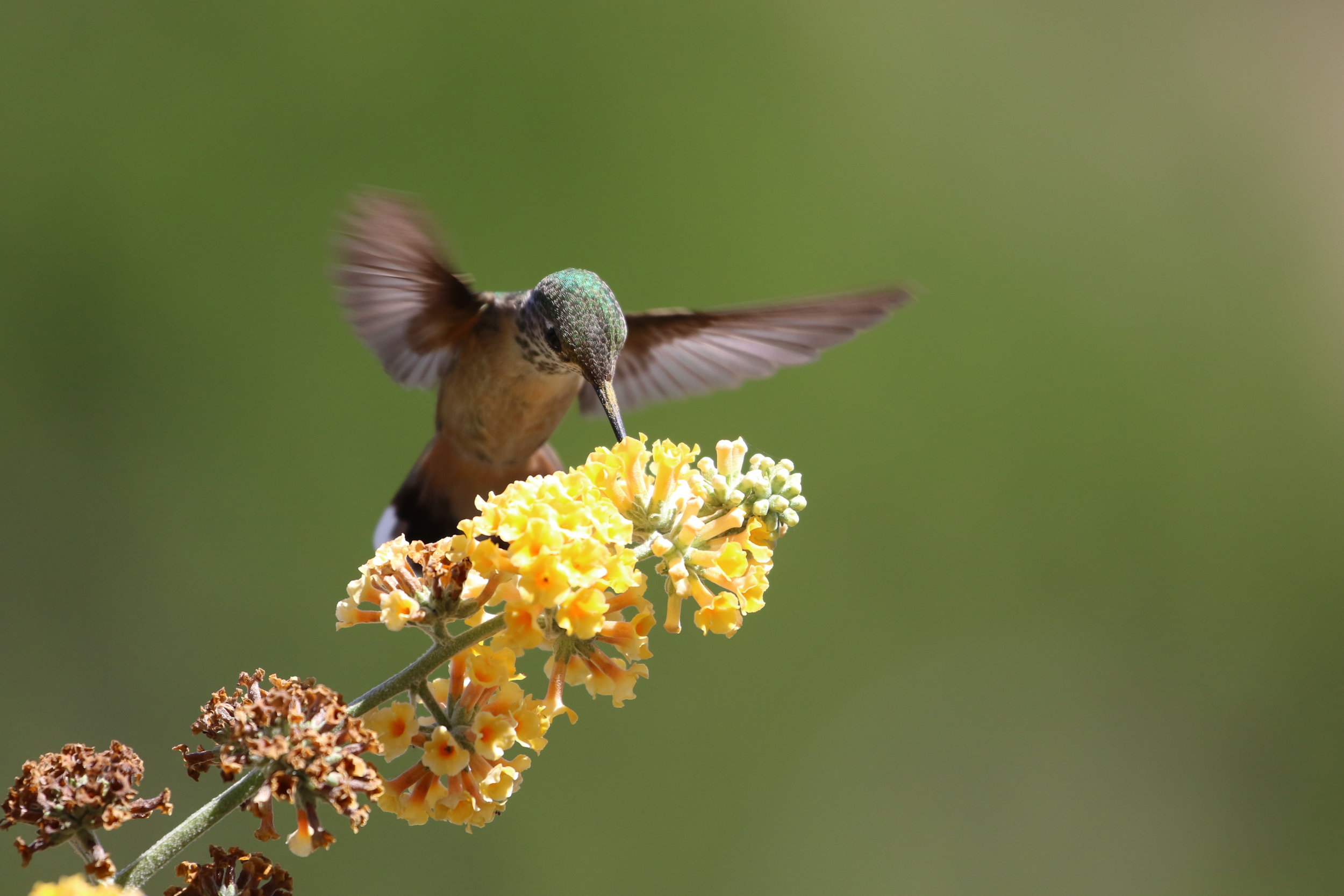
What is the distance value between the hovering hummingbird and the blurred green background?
2222mm

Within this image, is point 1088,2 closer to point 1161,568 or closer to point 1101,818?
point 1161,568

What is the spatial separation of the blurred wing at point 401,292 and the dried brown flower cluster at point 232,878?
1.16 meters

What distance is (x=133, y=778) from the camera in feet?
4.23

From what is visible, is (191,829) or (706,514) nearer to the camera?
(191,829)

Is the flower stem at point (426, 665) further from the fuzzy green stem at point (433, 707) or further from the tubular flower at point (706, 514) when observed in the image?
the tubular flower at point (706, 514)

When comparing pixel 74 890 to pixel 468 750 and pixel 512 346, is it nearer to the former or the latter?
pixel 468 750

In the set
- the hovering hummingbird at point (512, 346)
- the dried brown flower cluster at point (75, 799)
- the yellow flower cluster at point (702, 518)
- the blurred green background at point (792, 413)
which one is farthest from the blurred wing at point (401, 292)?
the blurred green background at point (792, 413)

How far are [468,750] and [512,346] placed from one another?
1.25 meters

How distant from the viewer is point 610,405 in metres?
2.09

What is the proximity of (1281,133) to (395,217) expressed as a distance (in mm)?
6664

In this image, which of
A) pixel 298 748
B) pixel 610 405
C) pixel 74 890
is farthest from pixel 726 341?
pixel 74 890

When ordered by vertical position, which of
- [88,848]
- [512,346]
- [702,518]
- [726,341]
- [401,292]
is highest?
[401,292]

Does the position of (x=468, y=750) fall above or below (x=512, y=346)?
below

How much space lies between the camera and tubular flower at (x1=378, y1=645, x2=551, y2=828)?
147cm
